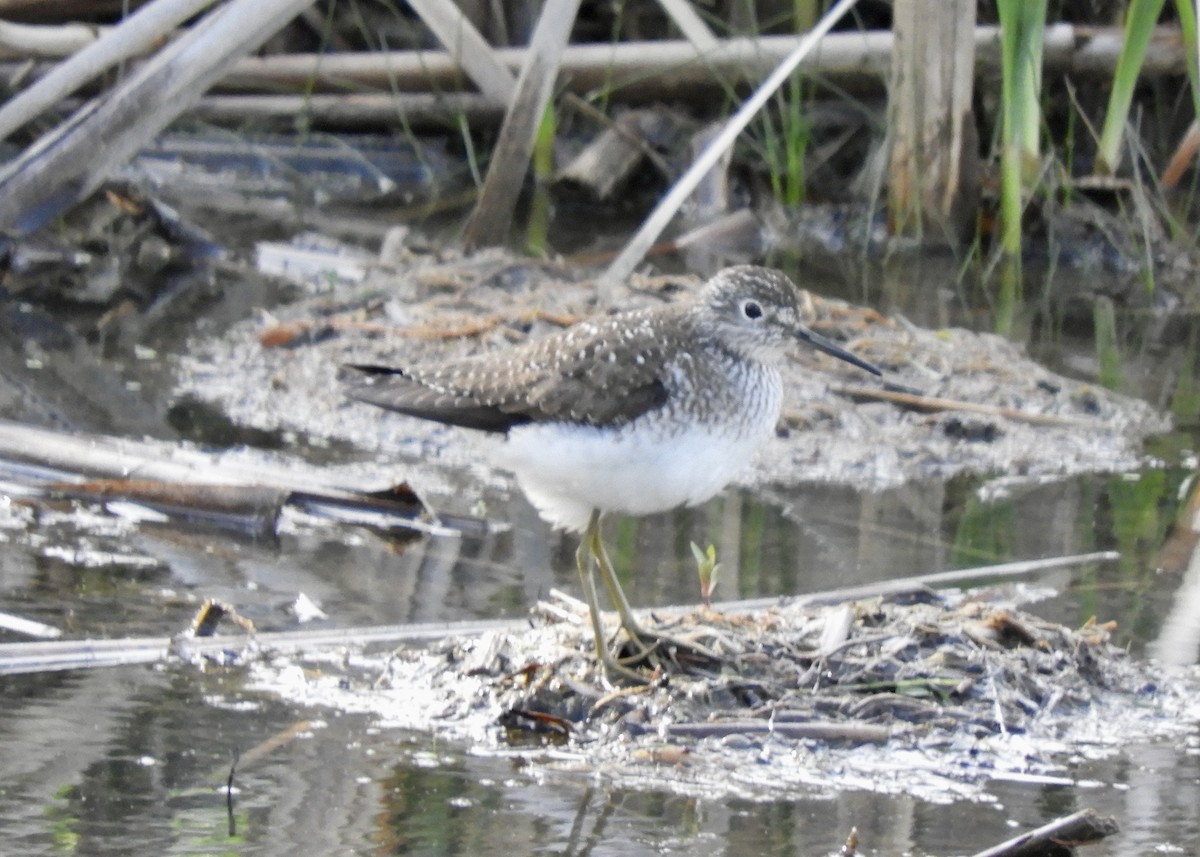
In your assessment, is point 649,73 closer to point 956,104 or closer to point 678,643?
point 956,104

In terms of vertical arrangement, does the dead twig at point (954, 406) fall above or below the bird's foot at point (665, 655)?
above

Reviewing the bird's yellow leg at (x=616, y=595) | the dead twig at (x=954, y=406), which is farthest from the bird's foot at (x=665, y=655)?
the dead twig at (x=954, y=406)

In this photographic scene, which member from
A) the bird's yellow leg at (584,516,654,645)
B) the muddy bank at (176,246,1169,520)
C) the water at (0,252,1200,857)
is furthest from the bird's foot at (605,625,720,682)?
the muddy bank at (176,246,1169,520)

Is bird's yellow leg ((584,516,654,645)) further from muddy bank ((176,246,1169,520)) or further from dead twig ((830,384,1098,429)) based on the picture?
dead twig ((830,384,1098,429))

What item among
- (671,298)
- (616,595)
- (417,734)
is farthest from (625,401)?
(671,298)

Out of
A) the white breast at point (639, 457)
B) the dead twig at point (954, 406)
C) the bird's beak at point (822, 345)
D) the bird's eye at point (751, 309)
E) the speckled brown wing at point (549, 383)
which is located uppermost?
the dead twig at point (954, 406)

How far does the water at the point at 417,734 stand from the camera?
139 inches

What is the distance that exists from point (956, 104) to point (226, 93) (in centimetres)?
426

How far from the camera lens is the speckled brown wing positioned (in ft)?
14.8

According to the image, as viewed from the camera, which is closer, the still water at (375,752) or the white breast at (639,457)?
the still water at (375,752)

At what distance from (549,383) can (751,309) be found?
632mm

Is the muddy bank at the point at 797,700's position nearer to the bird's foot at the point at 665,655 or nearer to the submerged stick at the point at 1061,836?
the bird's foot at the point at 665,655

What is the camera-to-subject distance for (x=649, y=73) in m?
9.70

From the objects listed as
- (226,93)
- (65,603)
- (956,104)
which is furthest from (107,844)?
(226,93)
